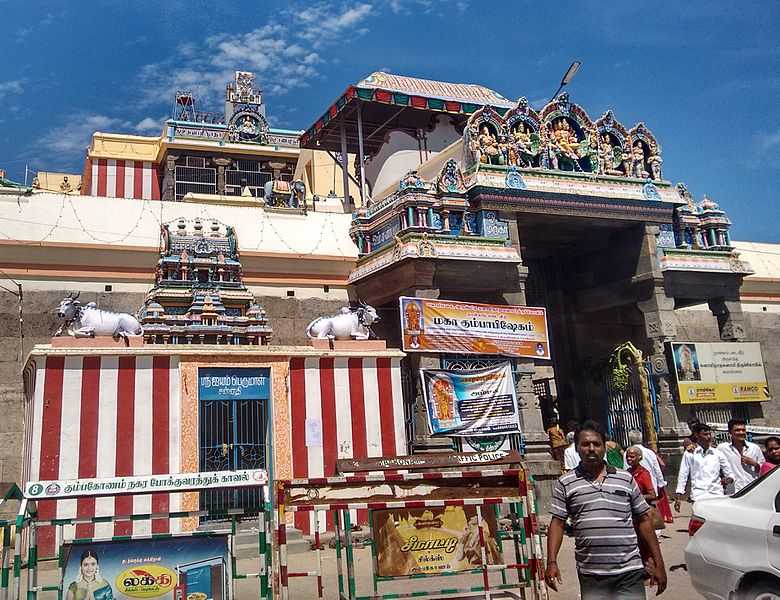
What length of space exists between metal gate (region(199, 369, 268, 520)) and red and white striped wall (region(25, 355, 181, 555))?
534 mm

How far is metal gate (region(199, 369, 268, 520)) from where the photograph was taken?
12359mm

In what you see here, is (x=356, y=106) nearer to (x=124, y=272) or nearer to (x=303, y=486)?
(x=124, y=272)

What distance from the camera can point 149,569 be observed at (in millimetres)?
6574

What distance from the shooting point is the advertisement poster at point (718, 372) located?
1752 cm

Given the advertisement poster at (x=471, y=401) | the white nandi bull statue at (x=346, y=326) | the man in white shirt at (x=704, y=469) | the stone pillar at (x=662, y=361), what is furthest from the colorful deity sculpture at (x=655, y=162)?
the man in white shirt at (x=704, y=469)

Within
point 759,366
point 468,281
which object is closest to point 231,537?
point 468,281

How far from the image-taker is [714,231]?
19641mm

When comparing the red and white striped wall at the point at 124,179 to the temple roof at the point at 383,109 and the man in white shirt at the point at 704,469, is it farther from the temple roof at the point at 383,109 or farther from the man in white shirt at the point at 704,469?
the man in white shirt at the point at 704,469

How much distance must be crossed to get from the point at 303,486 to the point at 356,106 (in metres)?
16.3

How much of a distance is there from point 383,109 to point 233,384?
12.8 meters

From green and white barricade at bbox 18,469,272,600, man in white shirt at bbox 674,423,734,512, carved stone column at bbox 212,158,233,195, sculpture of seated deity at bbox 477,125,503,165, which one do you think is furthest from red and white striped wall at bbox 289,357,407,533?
carved stone column at bbox 212,158,233,195

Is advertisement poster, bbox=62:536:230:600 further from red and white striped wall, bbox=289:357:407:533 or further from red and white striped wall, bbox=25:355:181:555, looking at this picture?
red and white striped wall, bbox=289:357:407:533

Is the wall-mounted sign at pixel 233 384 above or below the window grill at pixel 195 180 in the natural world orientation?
below

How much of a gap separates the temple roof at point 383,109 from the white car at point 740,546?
680 inches
